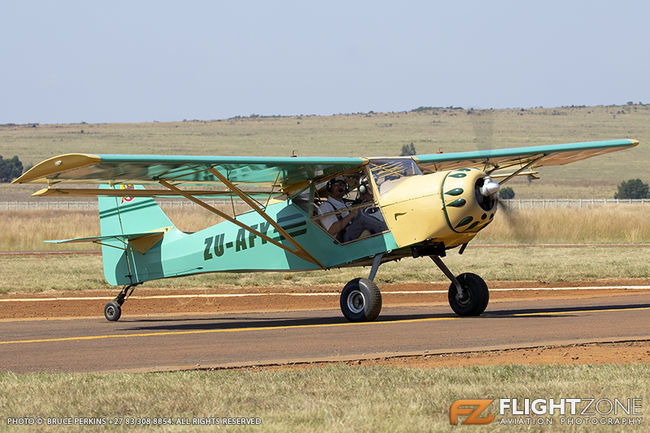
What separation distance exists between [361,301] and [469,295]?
2.05m

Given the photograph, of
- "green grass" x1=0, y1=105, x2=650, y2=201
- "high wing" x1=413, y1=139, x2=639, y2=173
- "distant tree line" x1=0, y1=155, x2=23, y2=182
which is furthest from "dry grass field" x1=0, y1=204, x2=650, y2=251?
"distant tree line" x1=0, y1=155, x2=23, y2=182

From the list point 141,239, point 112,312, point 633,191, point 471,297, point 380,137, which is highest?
point 380,137

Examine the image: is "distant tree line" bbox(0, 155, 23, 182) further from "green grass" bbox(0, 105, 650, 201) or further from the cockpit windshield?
the cockpit windshield

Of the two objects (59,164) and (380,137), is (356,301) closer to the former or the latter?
(59,164)

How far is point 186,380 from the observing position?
8.81 meters

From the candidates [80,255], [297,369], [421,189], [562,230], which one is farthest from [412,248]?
[562,230]

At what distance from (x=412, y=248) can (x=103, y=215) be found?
794cm

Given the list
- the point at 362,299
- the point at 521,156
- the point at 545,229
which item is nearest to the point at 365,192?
the point at 362,299

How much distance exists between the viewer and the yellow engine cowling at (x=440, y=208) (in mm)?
13695

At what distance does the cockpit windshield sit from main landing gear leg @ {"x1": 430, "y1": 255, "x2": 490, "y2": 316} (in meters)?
1.47

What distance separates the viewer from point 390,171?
15031mm

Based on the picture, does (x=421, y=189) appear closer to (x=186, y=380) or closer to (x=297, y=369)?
(x=297, y=369)

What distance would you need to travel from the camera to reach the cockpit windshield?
48.7 feet

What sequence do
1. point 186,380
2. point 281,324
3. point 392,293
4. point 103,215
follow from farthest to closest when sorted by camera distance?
point 392,293 → point 103,215 → point 281,324 → point 186,380
